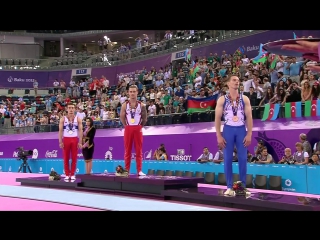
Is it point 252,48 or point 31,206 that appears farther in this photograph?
point 252,48

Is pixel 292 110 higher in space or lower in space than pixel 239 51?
lower

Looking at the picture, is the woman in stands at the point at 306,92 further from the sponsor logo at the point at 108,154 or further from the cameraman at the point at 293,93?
the sponsor logo at the point at 108,154

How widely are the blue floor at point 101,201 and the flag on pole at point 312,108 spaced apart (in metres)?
5.92

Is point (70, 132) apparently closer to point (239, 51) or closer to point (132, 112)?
point (132, 112)

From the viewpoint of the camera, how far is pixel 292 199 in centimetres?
600

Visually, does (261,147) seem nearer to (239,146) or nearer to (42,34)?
(239,146)

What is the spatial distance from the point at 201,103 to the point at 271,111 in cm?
315

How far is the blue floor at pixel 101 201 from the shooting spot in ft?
20.9

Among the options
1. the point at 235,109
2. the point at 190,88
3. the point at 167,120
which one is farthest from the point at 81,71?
the point at 235,109

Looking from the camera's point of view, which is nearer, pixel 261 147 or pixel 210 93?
pixel 261 147

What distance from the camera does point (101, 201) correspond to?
287 inches

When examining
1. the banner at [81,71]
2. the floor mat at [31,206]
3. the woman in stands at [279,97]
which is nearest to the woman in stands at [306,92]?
the woman in stands at [279,97]

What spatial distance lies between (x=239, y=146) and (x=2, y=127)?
58.4 feet
